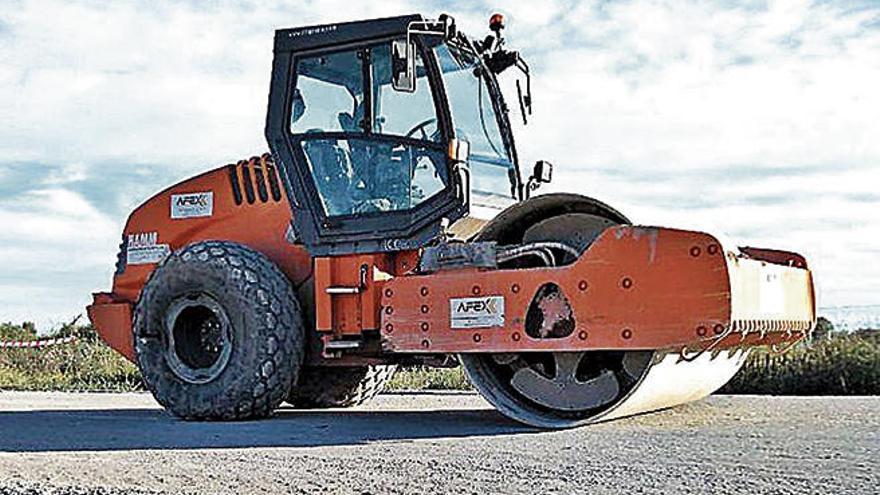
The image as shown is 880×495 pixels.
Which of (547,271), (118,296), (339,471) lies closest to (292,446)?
(339,471)

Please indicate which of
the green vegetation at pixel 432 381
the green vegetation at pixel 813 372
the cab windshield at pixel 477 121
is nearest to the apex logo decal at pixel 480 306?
the cab windshield at pixel 477 121

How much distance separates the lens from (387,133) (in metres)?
8.45

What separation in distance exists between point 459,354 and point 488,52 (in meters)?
2.30

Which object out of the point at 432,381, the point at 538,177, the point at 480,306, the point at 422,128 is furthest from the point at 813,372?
the point at 480,306

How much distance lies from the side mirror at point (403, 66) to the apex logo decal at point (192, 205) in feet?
7.21

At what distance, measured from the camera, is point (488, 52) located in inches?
349

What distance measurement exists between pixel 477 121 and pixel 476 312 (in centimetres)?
170

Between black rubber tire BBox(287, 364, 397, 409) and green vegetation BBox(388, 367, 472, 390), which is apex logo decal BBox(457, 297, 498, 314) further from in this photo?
green vegetation BBox(388, 367, 472, 390)

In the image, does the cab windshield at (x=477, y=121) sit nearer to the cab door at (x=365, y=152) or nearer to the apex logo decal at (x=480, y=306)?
the cab door at (x=365, y=152)

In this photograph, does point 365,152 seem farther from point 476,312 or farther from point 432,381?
point 432,381

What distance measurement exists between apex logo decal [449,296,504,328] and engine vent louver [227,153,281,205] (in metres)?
2.28

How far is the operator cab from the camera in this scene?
8281mm

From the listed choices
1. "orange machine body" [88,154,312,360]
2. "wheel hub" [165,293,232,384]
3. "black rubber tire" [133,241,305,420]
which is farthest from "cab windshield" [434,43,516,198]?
"wheel hub" [165,293,232,384]

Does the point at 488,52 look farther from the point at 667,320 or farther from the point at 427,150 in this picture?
the point at 667,320
